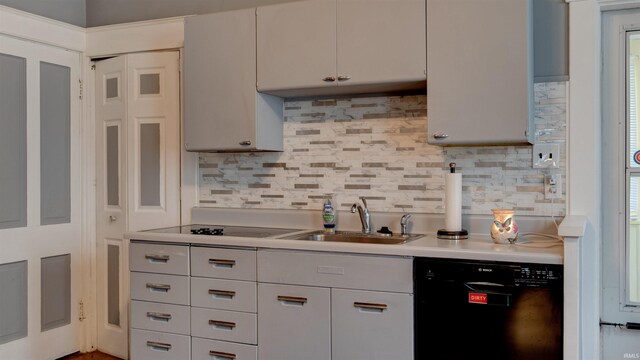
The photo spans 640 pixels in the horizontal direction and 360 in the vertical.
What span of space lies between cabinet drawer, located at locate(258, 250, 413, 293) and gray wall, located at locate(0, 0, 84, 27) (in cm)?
224

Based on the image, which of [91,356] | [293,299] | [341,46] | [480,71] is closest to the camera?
[480,71]

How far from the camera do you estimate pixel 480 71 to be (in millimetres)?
2596

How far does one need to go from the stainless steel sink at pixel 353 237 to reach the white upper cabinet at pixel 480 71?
22.2 inches

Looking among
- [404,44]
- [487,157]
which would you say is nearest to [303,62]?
[404,44]

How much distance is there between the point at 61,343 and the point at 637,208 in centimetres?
354

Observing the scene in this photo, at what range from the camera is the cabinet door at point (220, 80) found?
3094 millimetres

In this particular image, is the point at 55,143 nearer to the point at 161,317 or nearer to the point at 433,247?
the point at 161,317

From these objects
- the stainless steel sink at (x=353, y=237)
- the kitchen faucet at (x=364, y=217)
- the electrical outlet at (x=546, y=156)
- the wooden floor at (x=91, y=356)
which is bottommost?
the wooden floor at (x=91, y=356)

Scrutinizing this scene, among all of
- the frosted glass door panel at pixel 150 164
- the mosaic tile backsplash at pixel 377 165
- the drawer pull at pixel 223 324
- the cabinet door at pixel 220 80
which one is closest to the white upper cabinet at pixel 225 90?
the cabinet door at pixel 220 80

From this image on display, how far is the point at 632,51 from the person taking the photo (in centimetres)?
272

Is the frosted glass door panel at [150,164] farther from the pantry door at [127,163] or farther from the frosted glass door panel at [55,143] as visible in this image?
the frosted glass door panel at [55,143]

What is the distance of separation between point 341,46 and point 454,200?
95 cm

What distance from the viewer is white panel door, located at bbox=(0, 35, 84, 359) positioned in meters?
3.49

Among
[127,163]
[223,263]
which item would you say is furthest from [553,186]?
[127,163]
